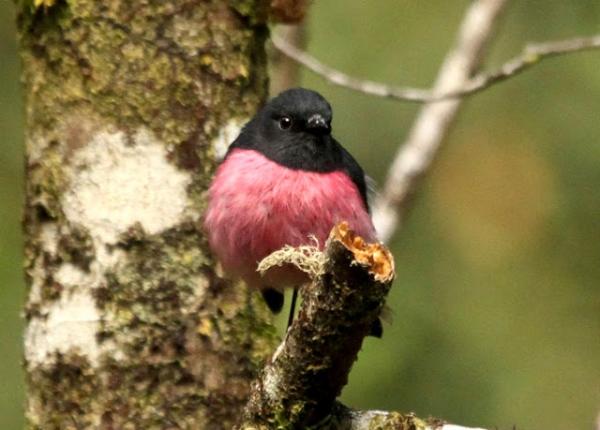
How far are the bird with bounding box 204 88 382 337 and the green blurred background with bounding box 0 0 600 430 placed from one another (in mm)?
2530

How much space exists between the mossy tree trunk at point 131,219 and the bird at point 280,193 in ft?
0.35

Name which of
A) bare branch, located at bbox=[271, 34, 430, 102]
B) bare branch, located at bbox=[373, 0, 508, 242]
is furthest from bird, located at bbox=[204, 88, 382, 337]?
bare branch, located at bbox=[373, 0, 508, 242]

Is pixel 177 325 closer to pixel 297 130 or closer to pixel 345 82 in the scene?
pixel 297 130

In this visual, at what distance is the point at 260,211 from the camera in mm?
4953

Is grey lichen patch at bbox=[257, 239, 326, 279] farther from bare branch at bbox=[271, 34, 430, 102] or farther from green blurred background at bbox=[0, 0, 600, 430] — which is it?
green blurred background at bbox=[0, 0, 600, 430]

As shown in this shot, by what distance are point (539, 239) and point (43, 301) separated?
4856mm

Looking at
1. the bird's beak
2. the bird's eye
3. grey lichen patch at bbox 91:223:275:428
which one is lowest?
grey lichen patch at bbox 91:223:275:428

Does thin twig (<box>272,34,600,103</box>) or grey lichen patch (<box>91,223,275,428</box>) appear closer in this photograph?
grey lichen patch (<box>91,223,275,428</box>)

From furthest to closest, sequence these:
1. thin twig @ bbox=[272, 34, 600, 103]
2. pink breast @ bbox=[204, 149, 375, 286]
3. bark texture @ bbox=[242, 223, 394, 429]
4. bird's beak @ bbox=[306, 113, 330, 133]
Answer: thin twig @ bbox=[272, 34, 600, 103]
bird's beak @ bbox=[306, 113, 330, 133]
pink breast @ bbox=[204, 149, 375, 286]
bark texture @ bbox=[242, 223, 394, 429]

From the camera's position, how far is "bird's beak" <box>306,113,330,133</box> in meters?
5.13

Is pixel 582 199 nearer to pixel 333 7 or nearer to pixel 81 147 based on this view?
pixel 333 7

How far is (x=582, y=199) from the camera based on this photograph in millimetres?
8625

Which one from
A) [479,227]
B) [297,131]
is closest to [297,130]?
[297,131]

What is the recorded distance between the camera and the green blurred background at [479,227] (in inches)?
305
